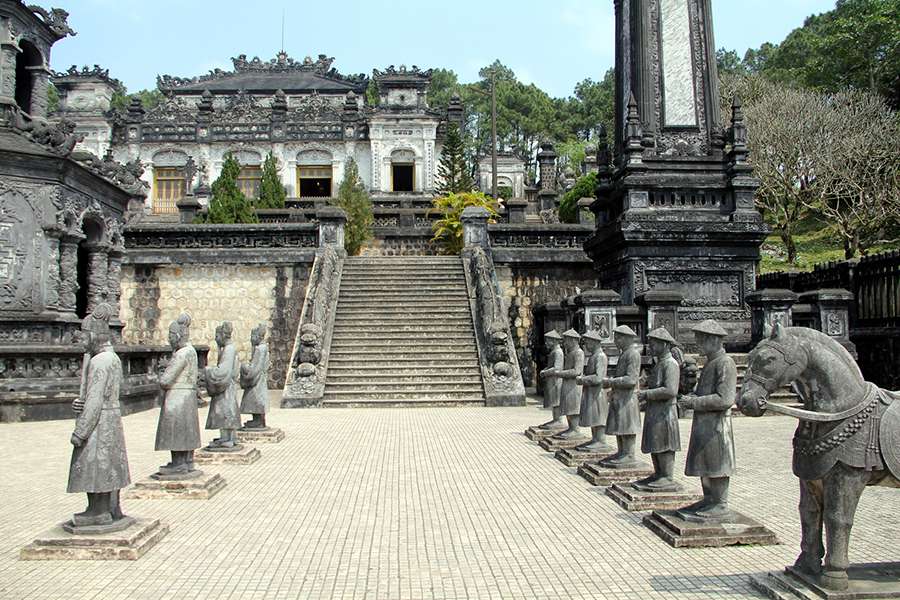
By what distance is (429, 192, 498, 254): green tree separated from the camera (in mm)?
25030

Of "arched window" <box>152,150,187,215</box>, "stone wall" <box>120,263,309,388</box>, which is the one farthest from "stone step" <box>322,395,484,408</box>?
"arched window" <box>152,150,187,215</box>

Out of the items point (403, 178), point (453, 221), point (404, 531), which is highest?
point (403, 178)

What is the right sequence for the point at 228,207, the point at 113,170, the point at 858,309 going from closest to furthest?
the point at 858,309 < the point at 113,170 < the point at 228,207

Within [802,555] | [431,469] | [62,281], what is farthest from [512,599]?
[62,281]

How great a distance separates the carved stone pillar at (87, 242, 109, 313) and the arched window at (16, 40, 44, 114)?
340cm

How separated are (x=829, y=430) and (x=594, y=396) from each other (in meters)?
4.77

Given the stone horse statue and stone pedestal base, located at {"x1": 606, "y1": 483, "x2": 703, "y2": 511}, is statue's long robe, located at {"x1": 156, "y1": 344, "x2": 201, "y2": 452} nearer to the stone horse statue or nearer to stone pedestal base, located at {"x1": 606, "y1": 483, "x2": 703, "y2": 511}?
stone pedestal base, located at {"x1": 606, "y1": 483, "x2": 703, "y2": 511}

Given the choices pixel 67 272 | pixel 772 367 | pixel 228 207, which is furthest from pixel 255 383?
pixel 228 207

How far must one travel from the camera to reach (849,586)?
4.14 m

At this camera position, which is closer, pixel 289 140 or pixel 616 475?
pixel 616 475

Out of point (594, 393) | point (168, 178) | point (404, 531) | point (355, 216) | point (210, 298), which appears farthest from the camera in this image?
point (168, 178)

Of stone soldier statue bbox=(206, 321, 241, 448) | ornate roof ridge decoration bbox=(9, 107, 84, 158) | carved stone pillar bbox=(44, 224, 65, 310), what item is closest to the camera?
stone soldier statue bbox=(206, 321, 241, 448)

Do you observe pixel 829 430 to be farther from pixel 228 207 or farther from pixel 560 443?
pixel 228 207

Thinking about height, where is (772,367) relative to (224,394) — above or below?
above
